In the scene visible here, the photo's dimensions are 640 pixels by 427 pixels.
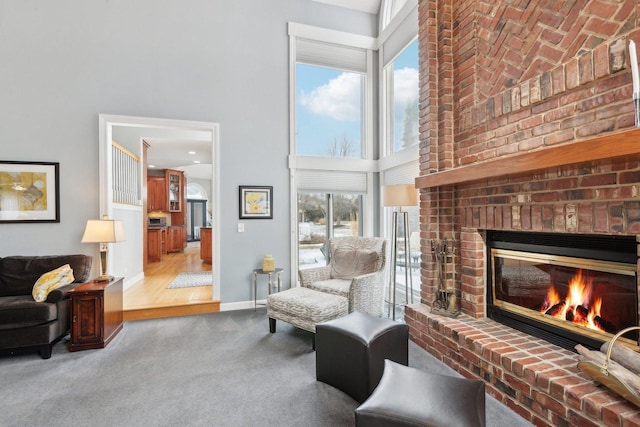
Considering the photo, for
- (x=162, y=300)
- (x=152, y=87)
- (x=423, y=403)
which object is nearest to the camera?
(x=423, y=403)

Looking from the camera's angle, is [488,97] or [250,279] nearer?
[488,97]

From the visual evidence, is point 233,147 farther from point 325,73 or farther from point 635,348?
point 635,348

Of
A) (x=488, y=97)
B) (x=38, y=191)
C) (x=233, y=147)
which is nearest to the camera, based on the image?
(x=488, y=97)

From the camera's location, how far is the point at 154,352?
9.57 ft

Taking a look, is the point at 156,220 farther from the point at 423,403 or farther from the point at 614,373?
the point at 614,373

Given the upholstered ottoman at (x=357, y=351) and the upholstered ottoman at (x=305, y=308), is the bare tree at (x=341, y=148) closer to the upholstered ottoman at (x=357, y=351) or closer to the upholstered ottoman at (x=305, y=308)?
the upholstered ottoman at (x=305, y=308)

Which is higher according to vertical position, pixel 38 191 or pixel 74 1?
pixel 74 1

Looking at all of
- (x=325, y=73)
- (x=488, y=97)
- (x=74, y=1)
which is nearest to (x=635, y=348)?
(x=488, y=97)

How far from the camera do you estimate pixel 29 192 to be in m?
3.58

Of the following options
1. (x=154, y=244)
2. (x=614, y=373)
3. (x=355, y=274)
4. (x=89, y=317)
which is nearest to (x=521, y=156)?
(x=614, y=373)

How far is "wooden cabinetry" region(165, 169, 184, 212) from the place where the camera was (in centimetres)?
969

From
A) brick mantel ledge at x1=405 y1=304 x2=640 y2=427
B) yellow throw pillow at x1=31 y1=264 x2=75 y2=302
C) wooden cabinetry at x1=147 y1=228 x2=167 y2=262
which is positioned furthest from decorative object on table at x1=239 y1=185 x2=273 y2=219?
wooden cabinetry at x1=147 y1=228 x2=167 y2=262

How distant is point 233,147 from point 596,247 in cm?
374

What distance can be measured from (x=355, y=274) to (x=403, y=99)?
2.41 meters
